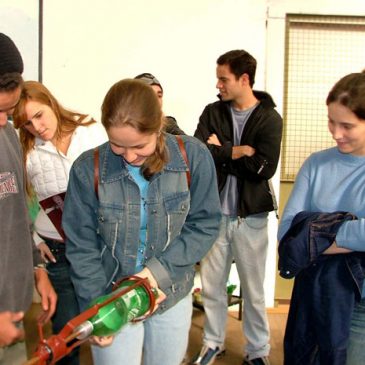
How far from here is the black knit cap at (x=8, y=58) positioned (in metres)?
1.05

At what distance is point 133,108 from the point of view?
49.0 inches

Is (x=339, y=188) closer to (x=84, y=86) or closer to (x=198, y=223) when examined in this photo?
(x=198, y=223)

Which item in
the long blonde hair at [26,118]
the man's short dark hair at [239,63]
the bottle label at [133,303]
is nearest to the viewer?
the bottle label at [133,303]

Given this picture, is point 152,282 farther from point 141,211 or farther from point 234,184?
point 234,184

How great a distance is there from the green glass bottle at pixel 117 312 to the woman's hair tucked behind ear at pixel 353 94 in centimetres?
82

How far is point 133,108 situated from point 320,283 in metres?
0.82

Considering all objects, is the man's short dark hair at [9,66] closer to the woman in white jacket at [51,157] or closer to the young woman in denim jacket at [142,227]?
the young woman in denim jacket at [142,227]

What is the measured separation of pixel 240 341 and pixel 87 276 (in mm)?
1814

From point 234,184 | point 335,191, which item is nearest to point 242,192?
point 234,184

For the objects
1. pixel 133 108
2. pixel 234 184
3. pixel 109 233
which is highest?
pixel 133 108

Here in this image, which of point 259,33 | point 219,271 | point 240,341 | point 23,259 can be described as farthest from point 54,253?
point 259,33

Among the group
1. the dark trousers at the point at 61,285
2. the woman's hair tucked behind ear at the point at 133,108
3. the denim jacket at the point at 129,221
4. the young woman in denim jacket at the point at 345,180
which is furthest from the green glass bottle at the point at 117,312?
the dark trousers at the point at 61,285

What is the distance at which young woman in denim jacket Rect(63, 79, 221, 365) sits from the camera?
1359mm

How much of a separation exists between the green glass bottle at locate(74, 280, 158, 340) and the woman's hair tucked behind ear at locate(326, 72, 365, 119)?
824mm
